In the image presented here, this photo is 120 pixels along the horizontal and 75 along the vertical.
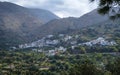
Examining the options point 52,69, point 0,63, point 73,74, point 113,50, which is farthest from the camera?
point 113,50

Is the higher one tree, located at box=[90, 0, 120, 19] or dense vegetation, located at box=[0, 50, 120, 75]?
tree, located at box=[90, 0, 120, 19]

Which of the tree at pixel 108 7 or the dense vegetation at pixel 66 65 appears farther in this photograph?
the dense vegetation at pixel 66 65

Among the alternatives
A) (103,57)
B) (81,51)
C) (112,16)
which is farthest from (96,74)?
(81,51)

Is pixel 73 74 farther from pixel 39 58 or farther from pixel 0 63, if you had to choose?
pixel 39 58

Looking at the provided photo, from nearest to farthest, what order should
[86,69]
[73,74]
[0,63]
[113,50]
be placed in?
[86,69] < [73,74] < [0,63] < [113,50]

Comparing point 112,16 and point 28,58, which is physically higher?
Answer: point 112,16

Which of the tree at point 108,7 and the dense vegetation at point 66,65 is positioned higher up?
the tree at point 108,7

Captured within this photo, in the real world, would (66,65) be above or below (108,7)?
below

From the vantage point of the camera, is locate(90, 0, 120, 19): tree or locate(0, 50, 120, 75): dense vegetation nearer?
locate(90, 0, 120, 19): tree

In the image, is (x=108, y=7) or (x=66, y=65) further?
(x=66, y=65)

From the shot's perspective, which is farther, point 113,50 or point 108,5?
point 113,50
